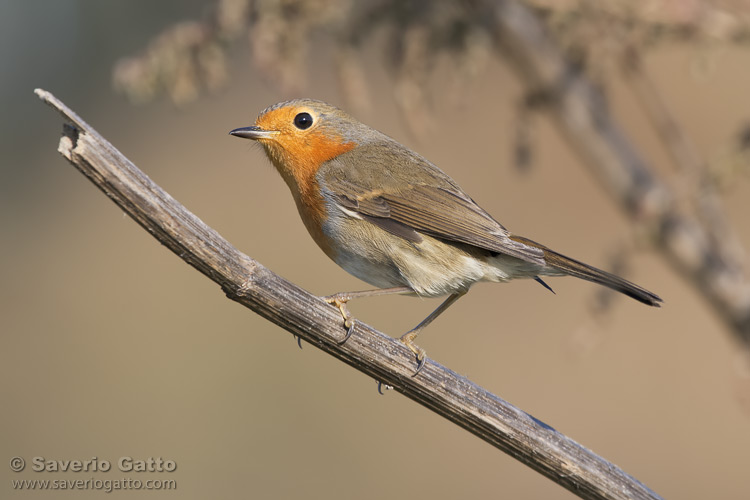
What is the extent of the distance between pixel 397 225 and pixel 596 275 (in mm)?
784

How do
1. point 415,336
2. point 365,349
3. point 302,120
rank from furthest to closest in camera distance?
point 302,120, point 415,336, point 365,349

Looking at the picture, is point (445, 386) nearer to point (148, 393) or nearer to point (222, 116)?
point (148, 393)

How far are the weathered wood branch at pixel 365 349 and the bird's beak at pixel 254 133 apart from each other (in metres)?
1.27

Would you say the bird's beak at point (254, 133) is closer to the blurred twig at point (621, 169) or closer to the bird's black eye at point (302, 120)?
the bird's black eye at point (302, 120)

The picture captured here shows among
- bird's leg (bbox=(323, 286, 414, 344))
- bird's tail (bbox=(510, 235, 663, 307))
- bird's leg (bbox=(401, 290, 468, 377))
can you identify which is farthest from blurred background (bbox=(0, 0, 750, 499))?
bird's leg (bbox=(323, 286, 414, 344))

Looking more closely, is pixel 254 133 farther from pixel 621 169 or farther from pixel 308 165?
pixel 621 169

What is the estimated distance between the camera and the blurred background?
A: 450 centimetres

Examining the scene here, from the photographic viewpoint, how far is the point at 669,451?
5730mm

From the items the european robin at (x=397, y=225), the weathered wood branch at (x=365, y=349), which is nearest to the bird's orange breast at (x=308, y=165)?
the european robin at (x=397, y=225)

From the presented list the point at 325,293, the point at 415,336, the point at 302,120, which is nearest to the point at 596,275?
the point at 415,336

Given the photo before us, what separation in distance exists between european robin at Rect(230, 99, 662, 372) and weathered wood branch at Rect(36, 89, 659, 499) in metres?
0.55

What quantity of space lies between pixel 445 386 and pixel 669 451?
13.2 ft

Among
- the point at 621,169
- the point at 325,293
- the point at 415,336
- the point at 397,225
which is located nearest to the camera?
the point at 415,336

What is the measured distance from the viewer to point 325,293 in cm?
733
